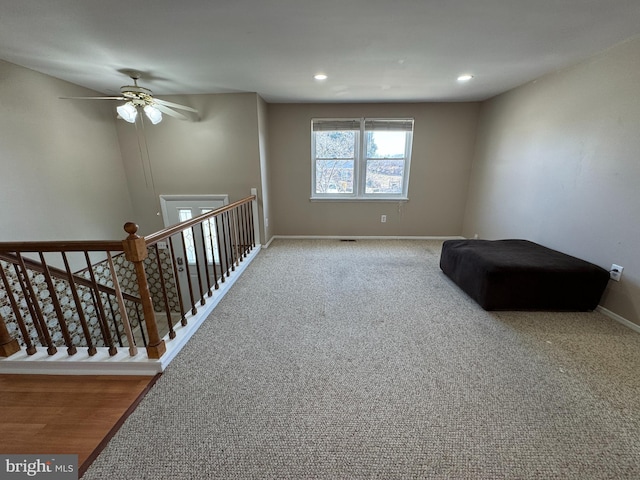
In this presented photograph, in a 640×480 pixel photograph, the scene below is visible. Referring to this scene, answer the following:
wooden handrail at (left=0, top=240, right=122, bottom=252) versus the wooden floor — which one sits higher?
wooden handrail at (left=0, top=240, right=122, bottom=252)

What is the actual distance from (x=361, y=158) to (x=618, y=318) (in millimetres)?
3382

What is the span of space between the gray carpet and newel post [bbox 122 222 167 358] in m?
0.17

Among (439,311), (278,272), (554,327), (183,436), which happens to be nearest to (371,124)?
(278,272)

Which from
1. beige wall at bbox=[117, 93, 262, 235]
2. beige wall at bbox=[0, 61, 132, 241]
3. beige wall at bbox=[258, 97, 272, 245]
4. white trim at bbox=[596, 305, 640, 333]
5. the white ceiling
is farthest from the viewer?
beige wall at bbox=[258, 97, 272, 245]

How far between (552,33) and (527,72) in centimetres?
97

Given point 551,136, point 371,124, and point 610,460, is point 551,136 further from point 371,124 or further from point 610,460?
point 610,460

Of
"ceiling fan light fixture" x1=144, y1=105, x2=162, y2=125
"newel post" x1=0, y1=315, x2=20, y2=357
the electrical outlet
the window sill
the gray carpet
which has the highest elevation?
"ceiling fan light fixture" x1=144, y1=105, x2=162, y2=125

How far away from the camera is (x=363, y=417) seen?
1.32 meters

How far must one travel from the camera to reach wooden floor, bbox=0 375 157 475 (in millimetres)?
1184

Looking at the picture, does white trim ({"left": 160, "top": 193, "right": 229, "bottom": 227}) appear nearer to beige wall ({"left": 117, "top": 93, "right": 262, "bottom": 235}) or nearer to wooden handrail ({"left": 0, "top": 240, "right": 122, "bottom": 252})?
beige wall ({"left": 117, "top": 93, "right": 262, "bottom": 235})

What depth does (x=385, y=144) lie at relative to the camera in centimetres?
417

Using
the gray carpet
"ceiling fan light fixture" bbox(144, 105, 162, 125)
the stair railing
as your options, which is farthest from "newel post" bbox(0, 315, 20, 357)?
"ceiling fan light fixture" bbox(144, 105, 162, 125)

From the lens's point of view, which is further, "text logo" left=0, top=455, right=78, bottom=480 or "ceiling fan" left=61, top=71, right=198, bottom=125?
"ceiling fan" left=61, top=71, right=198, bottom=125

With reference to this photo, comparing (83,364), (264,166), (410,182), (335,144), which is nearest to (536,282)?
(410,182)
